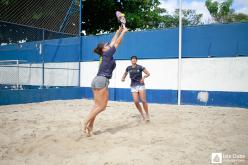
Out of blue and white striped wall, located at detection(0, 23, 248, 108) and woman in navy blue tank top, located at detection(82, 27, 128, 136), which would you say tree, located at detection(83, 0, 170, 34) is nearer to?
blue and white striped wall, located at detection(0, 23, 248, 108)

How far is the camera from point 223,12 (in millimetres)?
36719

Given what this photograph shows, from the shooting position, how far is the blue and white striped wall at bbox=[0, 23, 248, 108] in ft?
38.7

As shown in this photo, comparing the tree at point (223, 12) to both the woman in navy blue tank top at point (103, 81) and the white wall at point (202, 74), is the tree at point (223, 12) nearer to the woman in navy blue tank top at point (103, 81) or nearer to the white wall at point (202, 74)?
the white wall at point (202, 74)

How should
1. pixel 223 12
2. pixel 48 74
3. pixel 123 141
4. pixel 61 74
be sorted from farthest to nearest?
pixel 223 12
pixel 61 74
pixel 48 74
pixel 123 141

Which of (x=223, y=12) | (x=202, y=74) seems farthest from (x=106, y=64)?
(x=223, y=12)

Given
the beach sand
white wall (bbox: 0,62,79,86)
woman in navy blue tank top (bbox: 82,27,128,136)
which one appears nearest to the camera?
the beach sand

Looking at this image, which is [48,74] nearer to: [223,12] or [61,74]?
[61,74]

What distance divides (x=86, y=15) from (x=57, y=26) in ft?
32.3

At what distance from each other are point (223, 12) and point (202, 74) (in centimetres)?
2687

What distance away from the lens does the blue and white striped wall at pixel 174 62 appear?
38.7 feet

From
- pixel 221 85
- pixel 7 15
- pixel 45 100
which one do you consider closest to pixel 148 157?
pixel 221 85

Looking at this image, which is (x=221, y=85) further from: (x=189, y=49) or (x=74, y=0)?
(x=74, y=0)

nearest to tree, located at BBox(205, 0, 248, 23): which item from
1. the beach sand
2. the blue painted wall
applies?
the blue painted wall

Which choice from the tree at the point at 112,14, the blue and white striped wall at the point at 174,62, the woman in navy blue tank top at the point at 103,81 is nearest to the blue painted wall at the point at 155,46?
the blue and white striped wall at the point at 174,62
